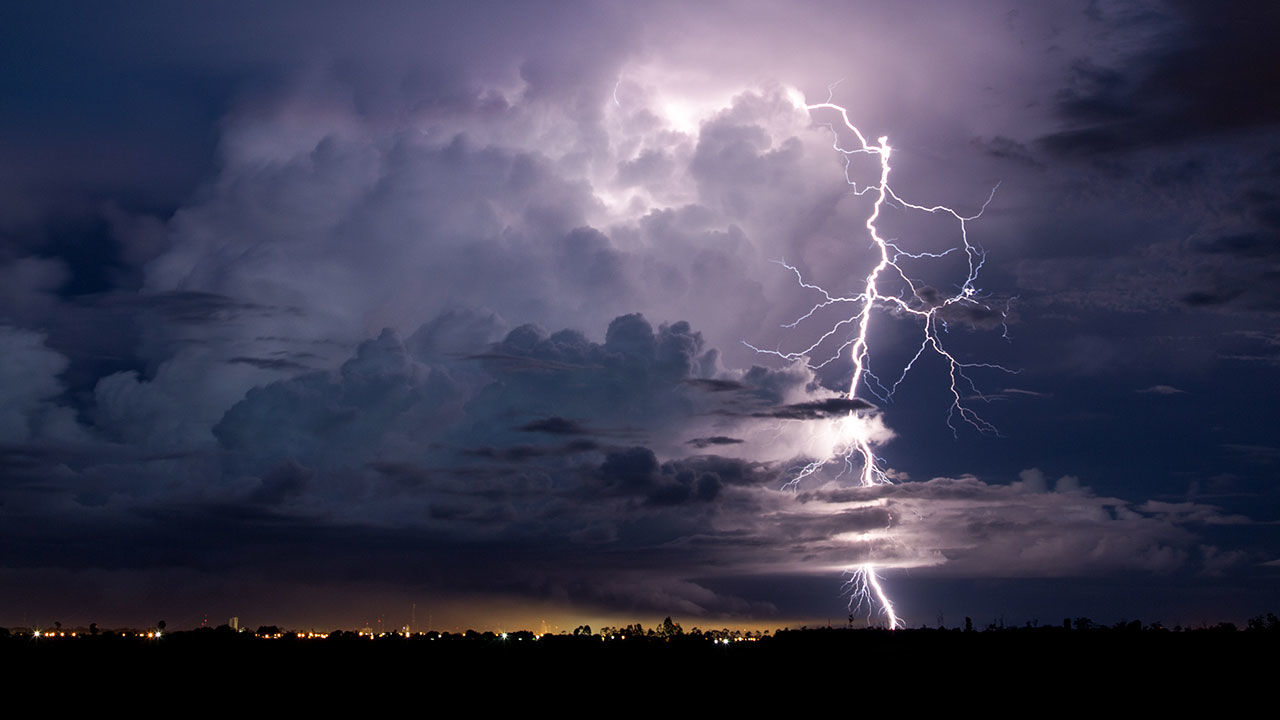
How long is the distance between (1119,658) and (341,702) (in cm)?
4752

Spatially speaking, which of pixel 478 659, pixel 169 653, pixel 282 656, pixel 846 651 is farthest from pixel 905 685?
pixel 169 653

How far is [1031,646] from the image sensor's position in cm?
8362

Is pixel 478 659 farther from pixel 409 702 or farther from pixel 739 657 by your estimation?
pixel 409 702

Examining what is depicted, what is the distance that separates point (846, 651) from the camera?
361 ft

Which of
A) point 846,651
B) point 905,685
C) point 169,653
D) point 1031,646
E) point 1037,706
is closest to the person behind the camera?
point 1037,706

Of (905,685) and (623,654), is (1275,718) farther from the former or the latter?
(623,654)

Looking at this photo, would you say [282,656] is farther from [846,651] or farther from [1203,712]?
[1203,712]

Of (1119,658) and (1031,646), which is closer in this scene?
(1119,658)

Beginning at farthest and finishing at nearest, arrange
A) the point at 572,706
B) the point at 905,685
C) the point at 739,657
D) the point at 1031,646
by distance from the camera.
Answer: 1. the point at 739,657
2. the point at 1031,646
3. the point at 905,685
4. the point at 572,706

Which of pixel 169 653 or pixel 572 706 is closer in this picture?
pixel 572 706

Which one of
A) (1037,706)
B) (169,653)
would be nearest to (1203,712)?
(1037,706)


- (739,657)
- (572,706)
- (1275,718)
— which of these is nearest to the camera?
(1275,718)

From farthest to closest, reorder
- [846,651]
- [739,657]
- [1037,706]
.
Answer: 1. [739,657]
2. [846,651]
3. [1037,706]

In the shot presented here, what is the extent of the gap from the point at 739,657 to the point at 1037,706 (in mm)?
66942
